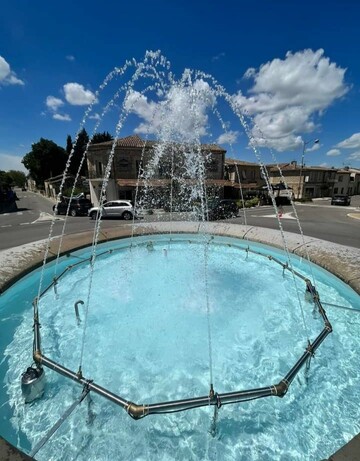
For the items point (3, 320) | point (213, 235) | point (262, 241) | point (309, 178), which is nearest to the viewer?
point (3, 320)

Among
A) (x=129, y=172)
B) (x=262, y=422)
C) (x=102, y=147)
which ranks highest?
(x=102, y=147)

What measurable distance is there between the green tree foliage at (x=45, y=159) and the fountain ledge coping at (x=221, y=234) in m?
67.7

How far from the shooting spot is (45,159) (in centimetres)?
6912

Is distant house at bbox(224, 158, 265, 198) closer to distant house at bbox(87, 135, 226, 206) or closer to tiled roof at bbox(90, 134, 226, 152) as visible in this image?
tiled roof at bbox(90, 134, 226, 152)

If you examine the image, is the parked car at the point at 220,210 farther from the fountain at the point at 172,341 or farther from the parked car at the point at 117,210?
the fountain at the point at 172,341

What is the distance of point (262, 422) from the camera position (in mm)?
3338

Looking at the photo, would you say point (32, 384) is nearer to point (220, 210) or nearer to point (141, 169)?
point (220, 210)

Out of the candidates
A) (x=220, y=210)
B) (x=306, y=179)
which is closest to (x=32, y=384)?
(x=220, y=210)

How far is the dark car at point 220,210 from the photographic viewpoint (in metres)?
24.1

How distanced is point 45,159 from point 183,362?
77727 millimetres

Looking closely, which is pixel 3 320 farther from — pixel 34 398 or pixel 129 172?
pixel 129 172

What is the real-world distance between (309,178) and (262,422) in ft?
200

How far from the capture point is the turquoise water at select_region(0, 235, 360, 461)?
10.1 feet

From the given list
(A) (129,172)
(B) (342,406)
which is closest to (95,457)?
(B) (342,406)
